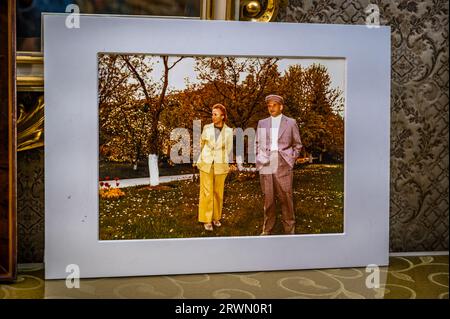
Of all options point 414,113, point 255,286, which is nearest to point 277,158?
point 255,286

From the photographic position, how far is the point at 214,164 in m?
1.40

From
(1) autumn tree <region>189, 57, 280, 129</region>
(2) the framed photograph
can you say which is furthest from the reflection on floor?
(1) autumn tree <region>189, 57, 280, 129</region>

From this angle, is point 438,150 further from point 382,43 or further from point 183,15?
point 183,15

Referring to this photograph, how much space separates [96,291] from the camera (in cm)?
126

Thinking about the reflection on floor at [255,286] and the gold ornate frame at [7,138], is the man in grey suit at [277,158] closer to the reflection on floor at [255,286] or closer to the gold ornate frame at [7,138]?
the reflection on floor at [255,286]

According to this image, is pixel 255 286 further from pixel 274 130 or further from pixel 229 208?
pixel 274 130

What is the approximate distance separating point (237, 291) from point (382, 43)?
85cm

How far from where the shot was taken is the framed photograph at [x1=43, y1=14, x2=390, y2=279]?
1337 millimetres

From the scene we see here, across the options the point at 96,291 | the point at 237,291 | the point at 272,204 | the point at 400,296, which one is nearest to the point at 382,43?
the point at 272,204

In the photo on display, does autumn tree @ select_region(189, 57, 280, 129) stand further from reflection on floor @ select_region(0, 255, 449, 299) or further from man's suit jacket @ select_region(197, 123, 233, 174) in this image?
reflection on floor @ select_region(0, 255, 449, 299)

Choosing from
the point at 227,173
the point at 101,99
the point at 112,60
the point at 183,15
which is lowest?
the point at 227,173

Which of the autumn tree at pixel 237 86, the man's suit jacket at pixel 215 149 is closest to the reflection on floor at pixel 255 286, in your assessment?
the man's suit jacket at pixel 215 149

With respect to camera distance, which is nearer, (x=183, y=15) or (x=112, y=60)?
(x=112, y=60)

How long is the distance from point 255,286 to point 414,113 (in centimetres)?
83
